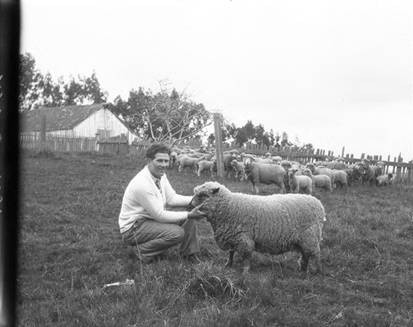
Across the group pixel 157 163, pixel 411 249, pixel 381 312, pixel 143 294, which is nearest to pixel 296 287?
pixel 381 312

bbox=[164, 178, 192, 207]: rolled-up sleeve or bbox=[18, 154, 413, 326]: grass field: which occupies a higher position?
bbox=[164, 178, 192, 207]: rolled-up sleeve

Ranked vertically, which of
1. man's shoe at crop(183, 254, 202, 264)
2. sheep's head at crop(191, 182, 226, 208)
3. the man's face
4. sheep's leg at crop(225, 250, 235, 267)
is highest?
the man's face

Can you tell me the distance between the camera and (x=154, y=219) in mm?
5641

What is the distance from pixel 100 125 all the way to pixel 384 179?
31.6 metres

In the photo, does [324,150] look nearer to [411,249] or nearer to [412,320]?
[411,249]

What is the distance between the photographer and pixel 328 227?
7367mm

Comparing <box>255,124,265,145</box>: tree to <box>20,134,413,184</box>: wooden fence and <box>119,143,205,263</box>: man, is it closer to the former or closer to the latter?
<box>20,134,413,184</box>: wooden fence

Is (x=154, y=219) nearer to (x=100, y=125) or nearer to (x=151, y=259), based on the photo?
(x=151, y=259)

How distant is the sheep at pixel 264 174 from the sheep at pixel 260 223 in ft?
24.2

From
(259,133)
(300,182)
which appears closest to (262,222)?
(300,182)

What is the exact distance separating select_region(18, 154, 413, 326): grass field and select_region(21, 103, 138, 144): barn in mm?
33198

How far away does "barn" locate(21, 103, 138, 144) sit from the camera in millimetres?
40094

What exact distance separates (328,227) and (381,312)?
124 inches

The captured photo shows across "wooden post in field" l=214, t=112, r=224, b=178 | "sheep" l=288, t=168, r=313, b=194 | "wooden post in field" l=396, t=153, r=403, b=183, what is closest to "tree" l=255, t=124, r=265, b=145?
"wooden post in field" l=396, t=153, r=403, b=183
